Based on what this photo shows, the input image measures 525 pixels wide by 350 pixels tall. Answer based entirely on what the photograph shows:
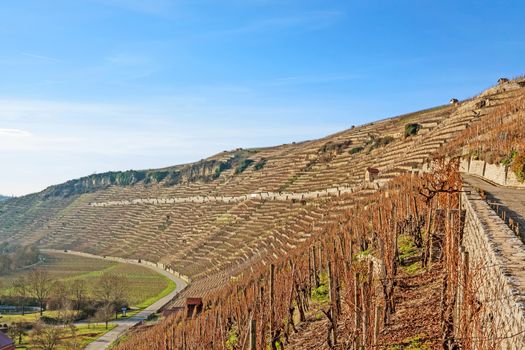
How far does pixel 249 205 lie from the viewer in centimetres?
8388

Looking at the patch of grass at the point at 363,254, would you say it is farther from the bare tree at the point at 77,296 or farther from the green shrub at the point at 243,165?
the green shrub at the point at 243,165

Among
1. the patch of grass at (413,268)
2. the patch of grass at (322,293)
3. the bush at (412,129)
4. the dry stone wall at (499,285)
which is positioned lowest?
the patch of grass at (322,293)

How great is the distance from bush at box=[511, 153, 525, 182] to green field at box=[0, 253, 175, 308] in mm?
46850

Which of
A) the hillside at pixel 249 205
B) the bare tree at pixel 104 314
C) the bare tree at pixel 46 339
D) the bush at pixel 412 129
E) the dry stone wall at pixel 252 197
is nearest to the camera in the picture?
the bare tree at pixel 46 339

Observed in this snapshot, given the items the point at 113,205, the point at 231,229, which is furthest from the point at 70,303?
the point at 113,205

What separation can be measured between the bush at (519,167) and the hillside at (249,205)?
19.3 feet

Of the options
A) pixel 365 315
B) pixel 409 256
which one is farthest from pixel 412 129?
pixel 365 315

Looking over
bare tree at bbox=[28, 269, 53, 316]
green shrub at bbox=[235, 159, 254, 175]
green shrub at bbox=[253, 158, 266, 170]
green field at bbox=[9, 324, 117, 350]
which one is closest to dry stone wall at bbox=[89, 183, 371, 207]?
green shrub at bbox=[235, 159, 254, 175]

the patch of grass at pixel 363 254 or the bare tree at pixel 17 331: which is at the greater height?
the patch of grass at pixel 363 254

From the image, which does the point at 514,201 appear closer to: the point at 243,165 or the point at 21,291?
the point at 21,291

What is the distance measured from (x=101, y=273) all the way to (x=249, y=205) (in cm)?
2839

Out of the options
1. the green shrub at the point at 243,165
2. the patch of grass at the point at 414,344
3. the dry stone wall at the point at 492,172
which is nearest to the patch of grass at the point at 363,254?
the dry stone wall at the point at 492,172

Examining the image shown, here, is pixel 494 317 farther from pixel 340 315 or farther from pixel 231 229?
pixel 231 229

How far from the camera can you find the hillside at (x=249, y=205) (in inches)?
1873
